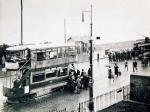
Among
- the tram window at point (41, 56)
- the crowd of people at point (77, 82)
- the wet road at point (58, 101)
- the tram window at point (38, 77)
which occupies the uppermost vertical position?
the tram window at point (41, 56)

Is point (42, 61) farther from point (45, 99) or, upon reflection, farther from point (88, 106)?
point (88, 106)

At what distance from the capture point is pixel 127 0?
15953mm

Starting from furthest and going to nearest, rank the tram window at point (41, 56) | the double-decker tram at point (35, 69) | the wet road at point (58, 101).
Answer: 1. the tram window at point (41, 56)
2. the double-decker tram at point (35, 69)
3. the wet road at point (58, 101)

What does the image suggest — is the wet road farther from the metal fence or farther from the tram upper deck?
the tram upper deck

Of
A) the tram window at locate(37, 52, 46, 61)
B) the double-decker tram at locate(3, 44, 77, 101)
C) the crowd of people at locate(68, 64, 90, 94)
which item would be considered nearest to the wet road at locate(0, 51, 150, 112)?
the crowd of people at locate(68, 64, 90, 94)

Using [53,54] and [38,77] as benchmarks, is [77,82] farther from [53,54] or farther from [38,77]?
[38,77]

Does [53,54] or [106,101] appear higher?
[53,54]

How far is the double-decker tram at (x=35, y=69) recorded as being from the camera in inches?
586

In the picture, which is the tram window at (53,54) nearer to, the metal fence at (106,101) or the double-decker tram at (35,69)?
the double-decker tram at (35,69)

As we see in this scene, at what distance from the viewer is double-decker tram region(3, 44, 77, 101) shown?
586 inches

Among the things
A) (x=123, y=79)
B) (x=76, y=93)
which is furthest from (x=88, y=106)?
(x=123, y=79)

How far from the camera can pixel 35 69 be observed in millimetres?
15578

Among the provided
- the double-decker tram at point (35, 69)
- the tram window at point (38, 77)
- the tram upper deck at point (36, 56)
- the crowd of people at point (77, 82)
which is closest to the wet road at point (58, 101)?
the crowd of people at point (77, 82)

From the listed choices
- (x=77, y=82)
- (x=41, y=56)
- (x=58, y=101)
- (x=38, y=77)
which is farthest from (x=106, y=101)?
(x=41, y=56)
